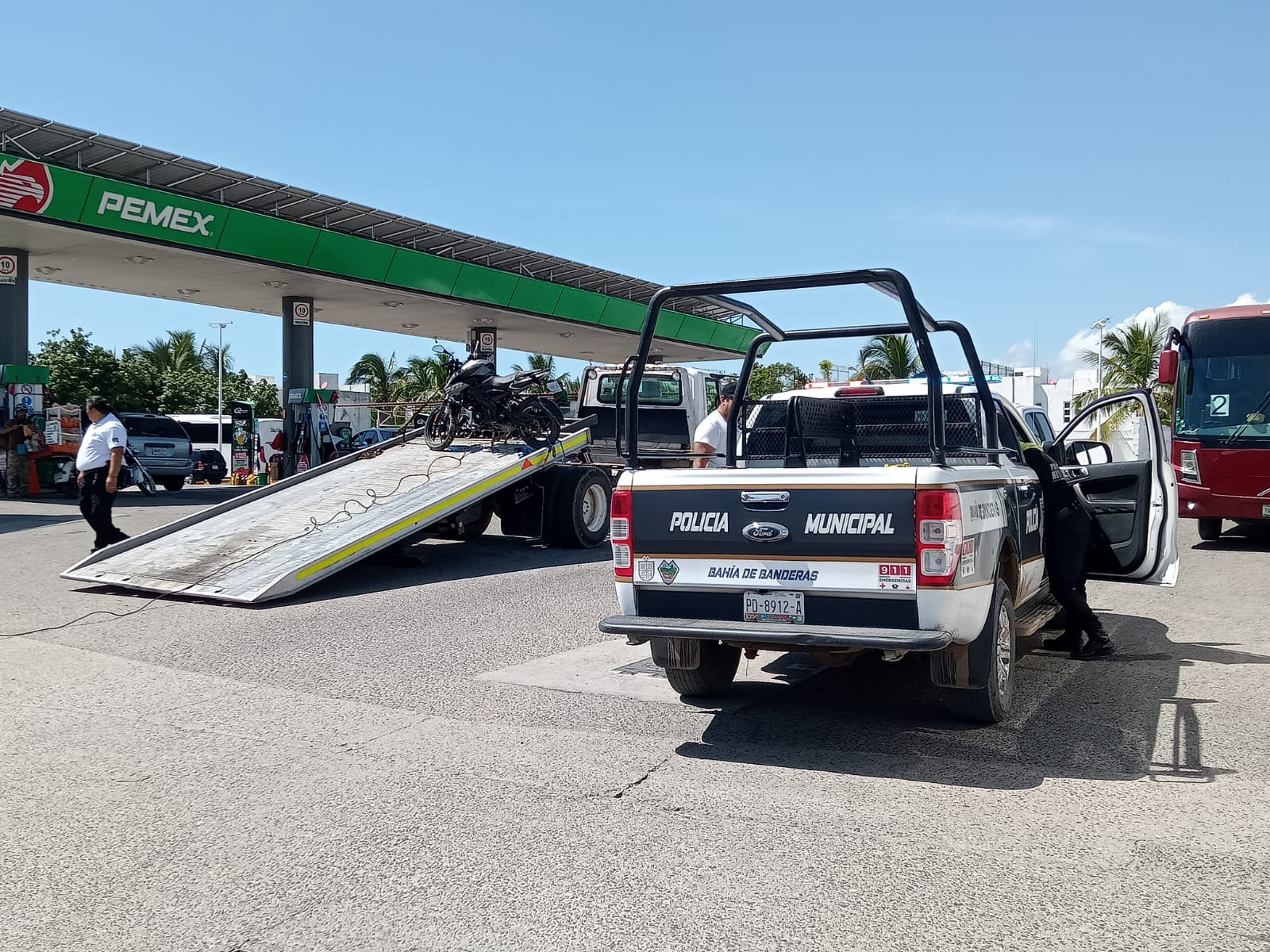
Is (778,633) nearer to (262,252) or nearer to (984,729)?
(984,729)

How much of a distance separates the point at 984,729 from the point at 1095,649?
7.62 feet

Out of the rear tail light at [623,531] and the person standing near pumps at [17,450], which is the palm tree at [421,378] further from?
the rear tail light at [623,531]

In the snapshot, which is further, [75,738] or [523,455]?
[523,455]

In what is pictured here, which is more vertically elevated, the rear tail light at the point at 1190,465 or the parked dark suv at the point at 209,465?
the rear tail light at the point at 1190,465

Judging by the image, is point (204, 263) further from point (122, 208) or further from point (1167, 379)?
point (1167, 379)

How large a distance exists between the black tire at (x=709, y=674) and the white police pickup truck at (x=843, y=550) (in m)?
0.01

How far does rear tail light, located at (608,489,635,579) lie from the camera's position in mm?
5766

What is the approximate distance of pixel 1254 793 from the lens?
15.4ft

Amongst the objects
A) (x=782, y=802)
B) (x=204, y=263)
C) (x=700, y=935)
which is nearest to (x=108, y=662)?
(x=782, y=802)

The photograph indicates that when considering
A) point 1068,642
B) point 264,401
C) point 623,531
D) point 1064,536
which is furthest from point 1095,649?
point 264,401

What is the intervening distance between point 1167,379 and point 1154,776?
939 centimetres

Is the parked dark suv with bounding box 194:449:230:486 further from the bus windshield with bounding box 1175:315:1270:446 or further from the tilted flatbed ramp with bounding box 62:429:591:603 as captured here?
the bus windshield with bounding box 1175:315:1270:446

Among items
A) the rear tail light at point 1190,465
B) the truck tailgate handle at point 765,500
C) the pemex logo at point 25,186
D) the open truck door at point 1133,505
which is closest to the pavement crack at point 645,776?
the truck tailgate handle at point 765,500

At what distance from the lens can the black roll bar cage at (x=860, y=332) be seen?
5223 millimetres
